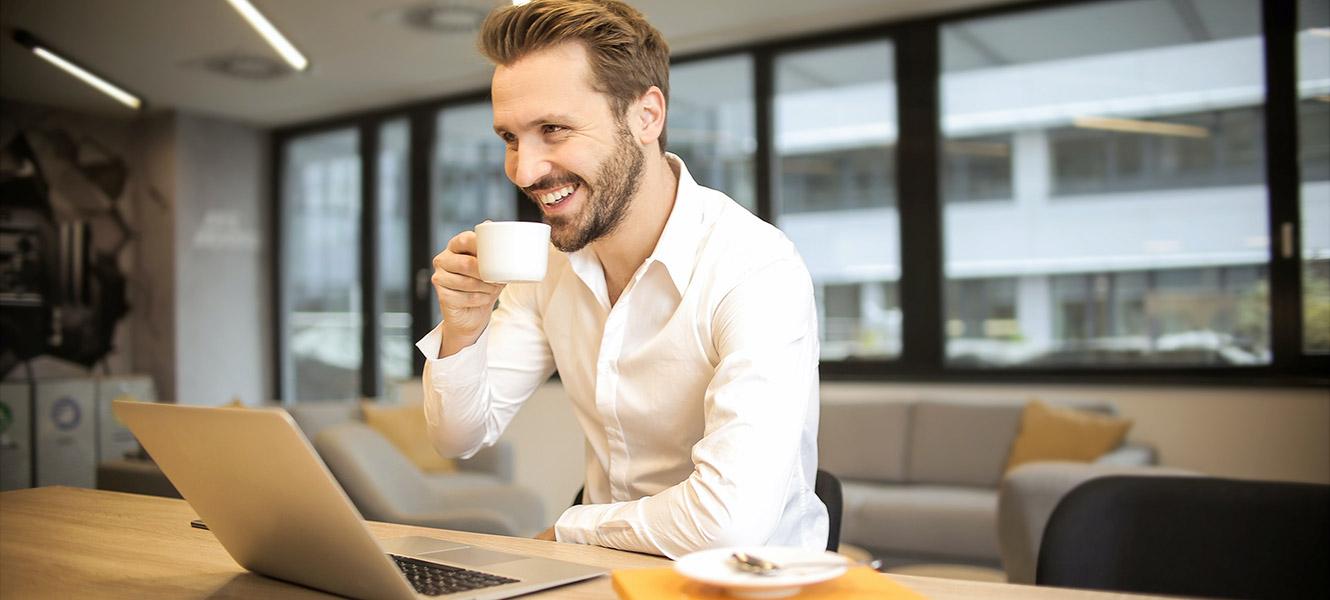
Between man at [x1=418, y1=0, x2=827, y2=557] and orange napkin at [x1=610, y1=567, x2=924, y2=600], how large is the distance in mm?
368

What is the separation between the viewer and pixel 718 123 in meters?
5.70

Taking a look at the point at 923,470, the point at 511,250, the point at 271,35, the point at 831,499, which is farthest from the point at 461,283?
the point at 271,35

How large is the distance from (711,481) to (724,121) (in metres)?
4.68

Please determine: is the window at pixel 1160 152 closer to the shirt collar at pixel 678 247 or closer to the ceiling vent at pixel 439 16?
the ceiling vent at pixel 439 16

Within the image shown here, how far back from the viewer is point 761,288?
1.34 meters

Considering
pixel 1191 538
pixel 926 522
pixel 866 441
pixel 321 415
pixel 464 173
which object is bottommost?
pixel 926 522

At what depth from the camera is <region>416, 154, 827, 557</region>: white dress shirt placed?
117 cm

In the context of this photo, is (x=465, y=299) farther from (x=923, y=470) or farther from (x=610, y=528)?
(x=923, y=470)

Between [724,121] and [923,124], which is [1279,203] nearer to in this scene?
[923,124]

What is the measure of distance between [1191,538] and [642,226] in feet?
2.73

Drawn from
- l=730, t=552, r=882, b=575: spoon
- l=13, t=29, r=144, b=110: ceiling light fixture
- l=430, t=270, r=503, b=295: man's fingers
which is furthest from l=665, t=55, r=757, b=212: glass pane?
l=730, t=552, r=882, b=575: spoon

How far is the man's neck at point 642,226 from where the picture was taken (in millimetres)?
1542

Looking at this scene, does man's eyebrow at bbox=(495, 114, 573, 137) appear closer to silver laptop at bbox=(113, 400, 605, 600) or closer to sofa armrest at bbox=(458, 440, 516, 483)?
silver laptop at bbox=(113, 400, 605, 600)

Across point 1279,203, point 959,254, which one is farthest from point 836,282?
point 1279,203
